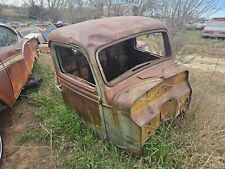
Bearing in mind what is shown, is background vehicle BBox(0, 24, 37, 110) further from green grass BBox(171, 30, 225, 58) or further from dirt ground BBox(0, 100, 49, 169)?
green grass BBox(171, 30, 225, 58)

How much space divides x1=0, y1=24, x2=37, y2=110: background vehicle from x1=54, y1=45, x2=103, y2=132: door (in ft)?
2.54

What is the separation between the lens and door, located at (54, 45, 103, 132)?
3170mm

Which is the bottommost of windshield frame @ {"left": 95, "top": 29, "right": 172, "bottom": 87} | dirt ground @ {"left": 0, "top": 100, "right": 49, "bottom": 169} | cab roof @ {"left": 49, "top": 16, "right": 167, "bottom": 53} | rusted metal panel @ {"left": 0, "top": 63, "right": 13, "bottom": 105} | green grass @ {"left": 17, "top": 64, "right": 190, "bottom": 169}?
dirt ground @ {"left": 0, "top": 100, "right": 49, "bottom": 169}

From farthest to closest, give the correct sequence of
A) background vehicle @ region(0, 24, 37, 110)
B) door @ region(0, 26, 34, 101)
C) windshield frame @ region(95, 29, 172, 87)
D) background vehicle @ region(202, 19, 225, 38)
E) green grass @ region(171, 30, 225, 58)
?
background vehicle @ region(202, 19, 225, 38) → green grass @ region(171, 30, 225, 58) → door @ region(0, 26, 34, 101) → background vehicle @ region(0, 24, 37, 110) → windshield frame @ region(95, 29, 172, 87)

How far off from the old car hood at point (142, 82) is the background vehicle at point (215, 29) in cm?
1799

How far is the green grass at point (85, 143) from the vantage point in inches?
118

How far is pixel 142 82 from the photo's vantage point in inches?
117

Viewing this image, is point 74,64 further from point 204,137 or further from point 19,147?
point 204,137

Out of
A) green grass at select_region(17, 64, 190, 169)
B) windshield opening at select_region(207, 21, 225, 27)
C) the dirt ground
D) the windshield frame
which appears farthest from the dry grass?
windshield opening at select_region(207, 21, 225, 27)

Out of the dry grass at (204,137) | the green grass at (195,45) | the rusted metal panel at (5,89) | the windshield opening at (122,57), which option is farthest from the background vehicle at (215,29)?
the rusted metal panel at (5,89)

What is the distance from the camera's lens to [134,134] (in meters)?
2.79

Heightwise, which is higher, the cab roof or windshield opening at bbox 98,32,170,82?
the cab roof

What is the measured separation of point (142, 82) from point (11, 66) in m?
2.28

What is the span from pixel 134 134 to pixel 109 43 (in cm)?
116
